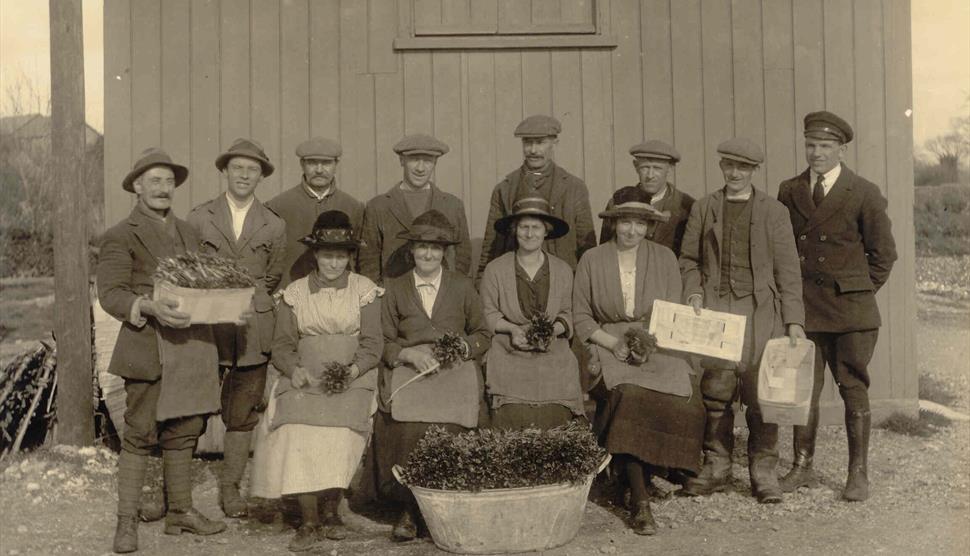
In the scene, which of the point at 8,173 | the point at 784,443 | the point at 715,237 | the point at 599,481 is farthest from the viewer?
the point at 8,173

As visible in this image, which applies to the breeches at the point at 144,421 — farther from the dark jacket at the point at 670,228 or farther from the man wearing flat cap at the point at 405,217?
the dark jacket at the point at 670,228

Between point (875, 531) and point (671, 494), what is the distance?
1.16 metres

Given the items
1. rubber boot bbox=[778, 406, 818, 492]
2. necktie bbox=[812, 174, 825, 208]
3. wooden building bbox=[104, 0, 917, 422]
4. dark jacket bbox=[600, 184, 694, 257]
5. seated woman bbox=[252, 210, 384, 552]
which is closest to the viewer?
seated woman bbox=[252, 210, 384, 552]

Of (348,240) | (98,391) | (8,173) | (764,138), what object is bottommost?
(98,391)

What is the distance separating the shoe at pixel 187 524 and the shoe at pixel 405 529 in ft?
3.21

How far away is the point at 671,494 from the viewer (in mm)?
5605

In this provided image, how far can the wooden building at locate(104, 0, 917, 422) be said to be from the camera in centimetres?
707

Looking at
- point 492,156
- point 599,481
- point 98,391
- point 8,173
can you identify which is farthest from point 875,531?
point 8,173

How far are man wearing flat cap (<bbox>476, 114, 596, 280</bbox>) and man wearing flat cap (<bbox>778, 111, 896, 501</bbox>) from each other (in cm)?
134

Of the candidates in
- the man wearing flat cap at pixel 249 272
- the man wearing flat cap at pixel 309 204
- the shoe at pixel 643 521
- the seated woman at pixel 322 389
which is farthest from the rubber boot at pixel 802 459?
the man wearing flat cap at pixel 249 272

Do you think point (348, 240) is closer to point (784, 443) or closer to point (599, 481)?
point (599, 481)

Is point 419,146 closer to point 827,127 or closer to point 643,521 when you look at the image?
point 827,127

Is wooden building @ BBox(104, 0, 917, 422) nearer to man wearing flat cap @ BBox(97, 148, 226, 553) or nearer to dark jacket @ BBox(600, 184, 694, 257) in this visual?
dark jacket @ BBox(600, 184, 694, 257)

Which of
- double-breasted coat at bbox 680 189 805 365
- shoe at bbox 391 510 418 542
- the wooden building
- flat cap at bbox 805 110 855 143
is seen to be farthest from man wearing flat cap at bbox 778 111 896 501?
shoe at bbox 391 510 418 542
